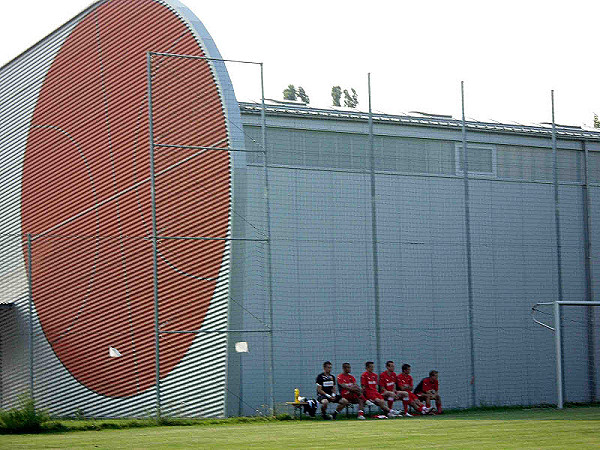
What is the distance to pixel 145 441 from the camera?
11.4 m

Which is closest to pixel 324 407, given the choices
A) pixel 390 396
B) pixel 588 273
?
pixel 390 396

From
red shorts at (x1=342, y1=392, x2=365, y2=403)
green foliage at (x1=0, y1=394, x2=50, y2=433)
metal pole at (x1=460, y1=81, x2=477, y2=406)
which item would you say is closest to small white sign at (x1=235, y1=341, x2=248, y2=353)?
red shorts at (x1=342, y1=392, x2=365, y2=403)

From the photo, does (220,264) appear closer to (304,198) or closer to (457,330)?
(304,198)

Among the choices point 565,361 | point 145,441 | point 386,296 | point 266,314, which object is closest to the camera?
point 145,441

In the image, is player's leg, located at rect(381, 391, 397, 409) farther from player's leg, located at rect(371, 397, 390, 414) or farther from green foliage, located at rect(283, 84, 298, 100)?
green foliage, located at rect(283, 84, 298, 100)

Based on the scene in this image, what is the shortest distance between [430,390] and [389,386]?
1042mm

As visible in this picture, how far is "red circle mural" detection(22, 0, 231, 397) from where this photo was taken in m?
17.1

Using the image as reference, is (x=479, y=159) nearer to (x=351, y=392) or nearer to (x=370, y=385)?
(x=370, y=385)

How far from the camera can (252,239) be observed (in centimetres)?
1647

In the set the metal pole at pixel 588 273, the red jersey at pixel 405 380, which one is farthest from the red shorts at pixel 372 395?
the metal pole at pixel 588 273

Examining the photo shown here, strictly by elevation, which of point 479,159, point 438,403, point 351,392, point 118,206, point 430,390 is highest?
point 479,159

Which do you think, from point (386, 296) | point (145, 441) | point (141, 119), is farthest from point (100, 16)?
point (145, 441)

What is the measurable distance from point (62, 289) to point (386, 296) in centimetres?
660

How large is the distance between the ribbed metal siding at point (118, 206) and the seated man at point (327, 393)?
5.33 ft
